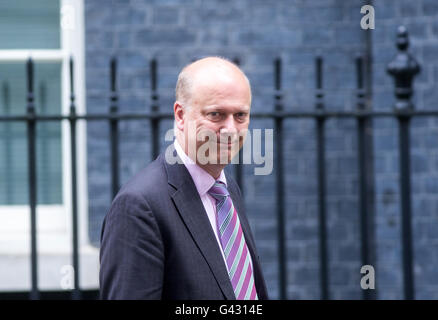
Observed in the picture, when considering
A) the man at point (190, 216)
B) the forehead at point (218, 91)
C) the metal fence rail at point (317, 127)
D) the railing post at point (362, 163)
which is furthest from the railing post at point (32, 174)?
the forehead at point (218, 91)

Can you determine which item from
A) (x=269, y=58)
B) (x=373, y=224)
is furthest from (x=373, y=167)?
(x=269, y=58)

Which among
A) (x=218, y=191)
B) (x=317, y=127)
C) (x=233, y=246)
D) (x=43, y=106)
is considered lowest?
(x=233, y=246)

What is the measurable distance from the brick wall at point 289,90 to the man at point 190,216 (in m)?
2.86

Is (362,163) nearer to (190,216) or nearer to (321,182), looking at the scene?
(321,182)

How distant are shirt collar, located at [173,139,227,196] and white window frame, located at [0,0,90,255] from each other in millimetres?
2908

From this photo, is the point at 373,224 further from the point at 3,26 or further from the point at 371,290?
the point at 3,26

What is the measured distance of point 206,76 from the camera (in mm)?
1981

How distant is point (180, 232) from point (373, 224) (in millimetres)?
3186

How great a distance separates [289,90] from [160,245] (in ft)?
10.8

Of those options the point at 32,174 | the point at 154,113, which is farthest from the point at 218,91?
the point at 32,174

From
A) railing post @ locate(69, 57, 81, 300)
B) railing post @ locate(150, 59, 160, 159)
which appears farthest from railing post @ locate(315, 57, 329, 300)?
railing post @ locate(69, 57, 81, 300)

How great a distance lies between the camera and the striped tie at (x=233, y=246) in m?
2.08

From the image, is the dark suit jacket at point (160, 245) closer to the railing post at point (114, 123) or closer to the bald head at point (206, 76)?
Answer: the bald head at point (206, 76)

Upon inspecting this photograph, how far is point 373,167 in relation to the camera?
4.94m
